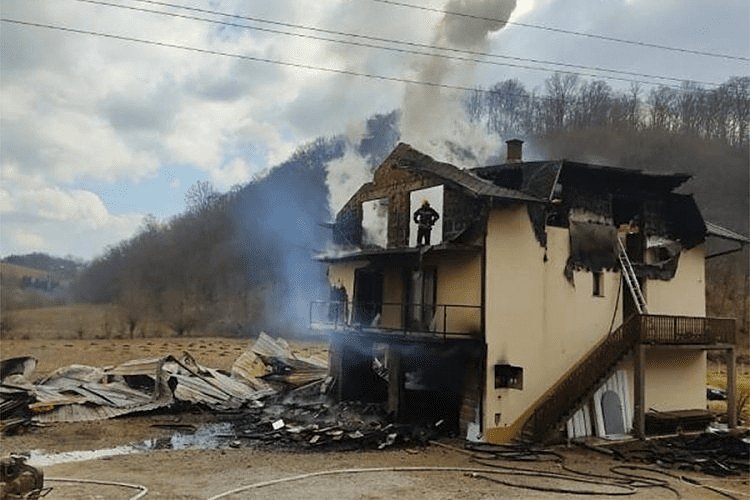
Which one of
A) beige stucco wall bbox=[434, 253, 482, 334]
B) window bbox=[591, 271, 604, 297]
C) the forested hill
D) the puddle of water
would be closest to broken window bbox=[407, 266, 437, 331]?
beige stucco wall bbox=[434, 253, 482, 334]

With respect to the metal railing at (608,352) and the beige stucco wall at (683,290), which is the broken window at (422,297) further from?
the beige stucco wall at (683,290)

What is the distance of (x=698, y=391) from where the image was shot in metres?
26.9

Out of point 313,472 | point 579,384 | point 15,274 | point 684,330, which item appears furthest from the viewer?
point 15,274

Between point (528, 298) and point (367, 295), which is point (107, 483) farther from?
point (367, 295)

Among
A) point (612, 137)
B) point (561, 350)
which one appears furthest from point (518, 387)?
point (612, 137)

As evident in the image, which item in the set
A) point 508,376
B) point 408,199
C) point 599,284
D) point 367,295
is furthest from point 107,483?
point 599,284

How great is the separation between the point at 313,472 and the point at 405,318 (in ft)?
27.7

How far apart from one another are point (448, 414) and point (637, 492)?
965 centimetres

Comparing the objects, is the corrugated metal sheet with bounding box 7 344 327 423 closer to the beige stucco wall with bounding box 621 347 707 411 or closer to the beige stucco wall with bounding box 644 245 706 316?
the beige stucco wall with bounding box 621 347 707 411

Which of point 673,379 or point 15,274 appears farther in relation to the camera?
point 15,274

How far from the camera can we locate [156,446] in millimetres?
20938

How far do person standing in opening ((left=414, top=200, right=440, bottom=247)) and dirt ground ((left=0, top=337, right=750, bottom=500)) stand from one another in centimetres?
711

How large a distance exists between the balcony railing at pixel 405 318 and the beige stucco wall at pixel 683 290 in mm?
8027

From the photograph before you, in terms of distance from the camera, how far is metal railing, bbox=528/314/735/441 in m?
22.0
